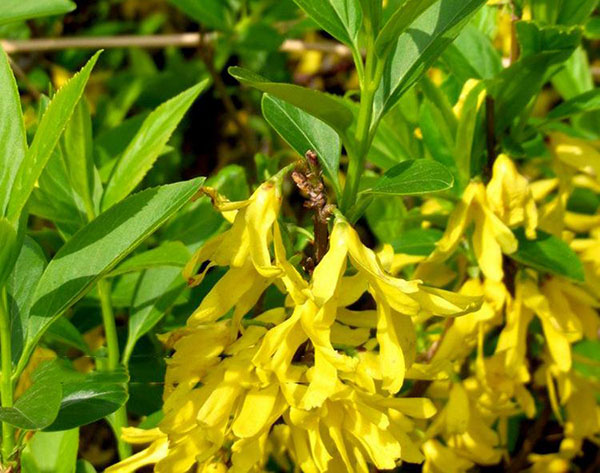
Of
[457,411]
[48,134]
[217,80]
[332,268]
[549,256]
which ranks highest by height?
[48,134]

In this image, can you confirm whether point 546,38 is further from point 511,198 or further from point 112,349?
point 112,349

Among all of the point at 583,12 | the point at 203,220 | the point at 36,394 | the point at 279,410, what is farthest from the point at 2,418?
the point at 583,12

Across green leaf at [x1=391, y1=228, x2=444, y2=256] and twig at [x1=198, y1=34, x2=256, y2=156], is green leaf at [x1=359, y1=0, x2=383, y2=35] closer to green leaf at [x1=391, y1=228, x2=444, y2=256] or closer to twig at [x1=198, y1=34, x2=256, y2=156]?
green leaf at [x1=391, y1=228, x2=444, y2=256]

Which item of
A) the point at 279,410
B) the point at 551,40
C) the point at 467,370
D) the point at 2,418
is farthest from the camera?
the point at 467,370

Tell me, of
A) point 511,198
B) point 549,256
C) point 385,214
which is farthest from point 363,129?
point 385,214

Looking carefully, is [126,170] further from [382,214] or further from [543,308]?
[543,308]
